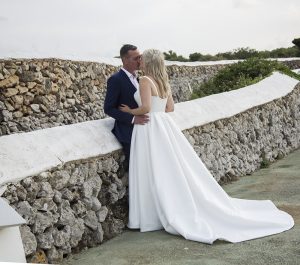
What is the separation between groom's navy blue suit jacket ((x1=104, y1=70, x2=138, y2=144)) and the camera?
5598 millimetres

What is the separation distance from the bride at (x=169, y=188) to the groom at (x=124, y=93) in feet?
0.31

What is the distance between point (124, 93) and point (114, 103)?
0.48 feet

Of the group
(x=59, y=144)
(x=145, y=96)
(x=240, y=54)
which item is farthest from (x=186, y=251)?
(x=240, y=54)

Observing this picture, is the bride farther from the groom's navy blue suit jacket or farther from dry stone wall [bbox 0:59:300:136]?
dry stone wall [bbox 0:59:300:136]

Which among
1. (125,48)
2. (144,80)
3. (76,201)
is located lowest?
(76,201)

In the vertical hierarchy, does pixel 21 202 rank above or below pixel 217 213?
above

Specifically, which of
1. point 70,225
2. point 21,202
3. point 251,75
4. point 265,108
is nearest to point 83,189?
point 70,225

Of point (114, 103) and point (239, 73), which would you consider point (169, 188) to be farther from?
point (239, 73)

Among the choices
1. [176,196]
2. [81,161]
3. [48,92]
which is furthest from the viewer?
[48,92]

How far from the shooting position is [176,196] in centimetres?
528

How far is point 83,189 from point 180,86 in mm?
15058

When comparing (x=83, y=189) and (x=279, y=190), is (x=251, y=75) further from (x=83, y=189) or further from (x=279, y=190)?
(x=83, y=189)

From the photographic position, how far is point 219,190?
548cm

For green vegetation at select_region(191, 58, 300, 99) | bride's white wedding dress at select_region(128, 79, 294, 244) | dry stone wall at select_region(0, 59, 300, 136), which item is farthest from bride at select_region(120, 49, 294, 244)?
green vegetation at select_region(191, 58, 300, 99)
